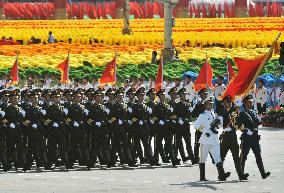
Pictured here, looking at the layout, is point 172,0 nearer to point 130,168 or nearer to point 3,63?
point 3,63

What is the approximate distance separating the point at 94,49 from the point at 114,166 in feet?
122

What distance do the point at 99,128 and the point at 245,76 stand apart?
395cm

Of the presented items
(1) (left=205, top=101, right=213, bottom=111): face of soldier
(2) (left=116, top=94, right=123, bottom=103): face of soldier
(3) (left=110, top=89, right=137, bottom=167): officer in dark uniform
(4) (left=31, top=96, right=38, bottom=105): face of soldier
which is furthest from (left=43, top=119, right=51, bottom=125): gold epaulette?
(1) (left=205, top=101, right=213, bottom=111): face of soldier

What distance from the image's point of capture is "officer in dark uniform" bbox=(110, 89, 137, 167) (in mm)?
31141

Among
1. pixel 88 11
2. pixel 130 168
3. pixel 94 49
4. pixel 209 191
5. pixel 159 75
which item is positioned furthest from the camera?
pixel 88 11

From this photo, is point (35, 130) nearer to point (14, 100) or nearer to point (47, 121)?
point (47, 121)

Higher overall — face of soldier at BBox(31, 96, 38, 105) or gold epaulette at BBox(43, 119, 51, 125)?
face of soldier at BBox(31, 96, 38, 105)

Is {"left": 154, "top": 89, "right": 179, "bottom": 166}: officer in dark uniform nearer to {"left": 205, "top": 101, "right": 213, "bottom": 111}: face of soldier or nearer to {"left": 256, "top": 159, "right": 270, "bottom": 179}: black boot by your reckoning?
{"left": 205, "top": 101, "right": 213, "bottom": 111}: face of soldier

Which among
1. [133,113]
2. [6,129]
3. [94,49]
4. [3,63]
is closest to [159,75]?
[133,113]

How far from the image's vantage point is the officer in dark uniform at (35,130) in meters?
30.3

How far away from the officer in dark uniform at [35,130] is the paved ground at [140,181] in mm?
716

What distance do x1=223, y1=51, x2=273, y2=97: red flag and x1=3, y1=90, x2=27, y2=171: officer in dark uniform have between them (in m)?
4.58

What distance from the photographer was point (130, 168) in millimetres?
30812

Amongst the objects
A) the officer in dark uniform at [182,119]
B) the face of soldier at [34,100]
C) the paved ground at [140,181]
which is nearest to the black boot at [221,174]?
the paved ground at [140,181]
